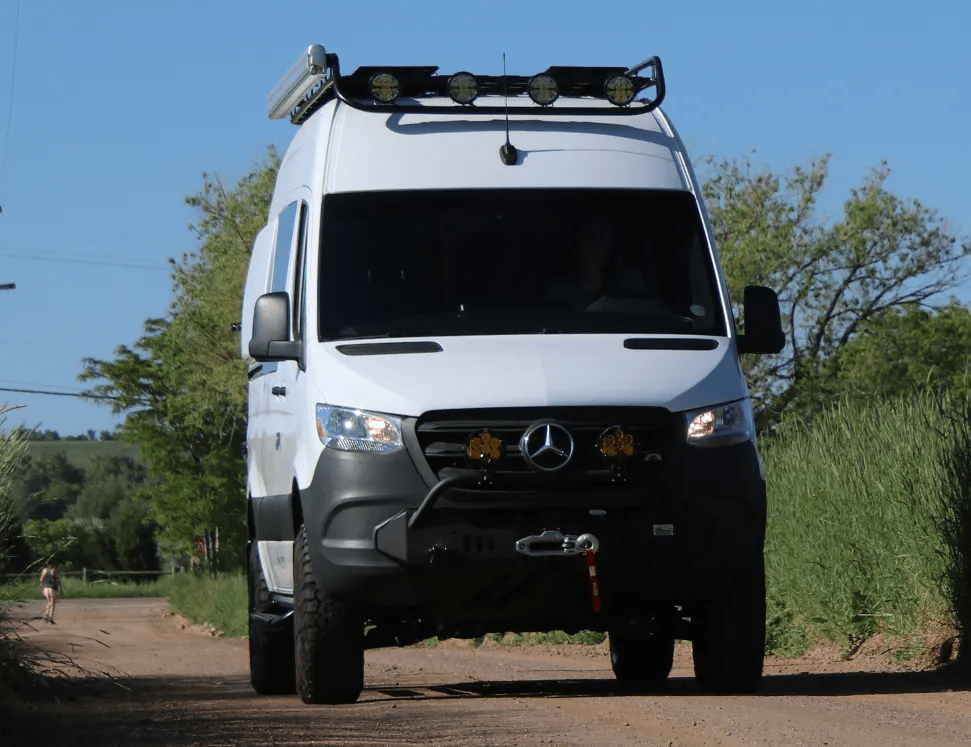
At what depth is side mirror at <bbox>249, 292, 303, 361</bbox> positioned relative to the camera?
30.8ft

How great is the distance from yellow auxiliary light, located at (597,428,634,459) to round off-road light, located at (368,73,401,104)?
253cm

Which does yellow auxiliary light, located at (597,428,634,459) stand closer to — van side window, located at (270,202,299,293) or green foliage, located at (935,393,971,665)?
van side window, located at (270,202,299,293)

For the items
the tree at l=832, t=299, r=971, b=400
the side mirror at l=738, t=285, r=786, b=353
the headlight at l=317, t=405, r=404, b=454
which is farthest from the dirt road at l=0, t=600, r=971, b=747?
the tree at l=832, t=299, r=971, b=400

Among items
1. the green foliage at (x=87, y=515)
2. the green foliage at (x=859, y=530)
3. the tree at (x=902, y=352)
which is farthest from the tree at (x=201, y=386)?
the green foliage at (x=859, y=530)

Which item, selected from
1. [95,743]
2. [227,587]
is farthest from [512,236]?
[227,587]

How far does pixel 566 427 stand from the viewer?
28.9 ft

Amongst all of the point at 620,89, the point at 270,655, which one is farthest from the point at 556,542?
the point at 270,655

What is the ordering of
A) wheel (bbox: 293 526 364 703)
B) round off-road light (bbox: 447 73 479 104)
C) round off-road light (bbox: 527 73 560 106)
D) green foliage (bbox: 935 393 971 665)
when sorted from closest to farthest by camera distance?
1. wheel (bbox: 293 526 364 703)
2. round off-road light (bbox: 447 73 479 104)
3. round off-road light (bbox: 527 73 560 106)
4. green foliage (bbox: 935 393 971 665)

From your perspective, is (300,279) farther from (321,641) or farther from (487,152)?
(321,641)

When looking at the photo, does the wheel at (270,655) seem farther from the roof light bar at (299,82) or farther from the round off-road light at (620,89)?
the round off-road light at (620,89)

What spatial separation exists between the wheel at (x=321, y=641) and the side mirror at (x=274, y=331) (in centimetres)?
91

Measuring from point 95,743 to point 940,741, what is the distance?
3729mm

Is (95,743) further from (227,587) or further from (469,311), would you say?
(227,587)

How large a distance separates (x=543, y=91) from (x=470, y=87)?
41 centimetres
